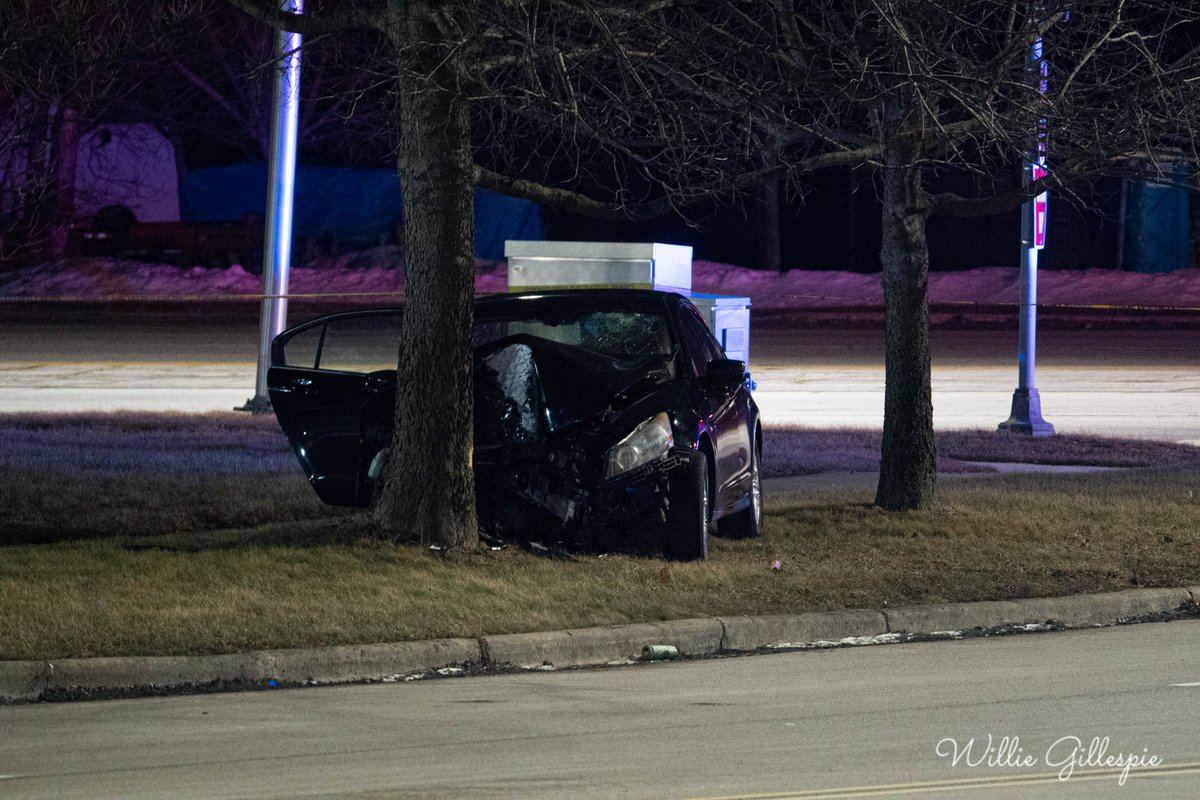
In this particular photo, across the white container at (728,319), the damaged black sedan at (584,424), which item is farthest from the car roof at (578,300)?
the white container at (728,319)

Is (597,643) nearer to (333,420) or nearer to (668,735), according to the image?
(668,735)

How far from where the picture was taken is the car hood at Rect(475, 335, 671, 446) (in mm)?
10031

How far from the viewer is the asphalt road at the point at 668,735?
19.0 feet

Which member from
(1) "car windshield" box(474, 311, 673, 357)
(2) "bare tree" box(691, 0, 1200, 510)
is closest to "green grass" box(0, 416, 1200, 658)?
(2) "bare tree" box(691, 0, 1200, 510)

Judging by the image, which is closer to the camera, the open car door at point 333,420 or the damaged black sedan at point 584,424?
the damaged black sedan at point 584,424

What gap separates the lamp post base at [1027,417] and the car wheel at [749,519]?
7.69 metres

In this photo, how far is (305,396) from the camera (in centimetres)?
1061

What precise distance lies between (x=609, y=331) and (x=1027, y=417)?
864 cm

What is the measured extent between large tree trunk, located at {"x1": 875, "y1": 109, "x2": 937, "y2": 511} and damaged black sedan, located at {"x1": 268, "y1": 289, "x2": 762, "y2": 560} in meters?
1.25

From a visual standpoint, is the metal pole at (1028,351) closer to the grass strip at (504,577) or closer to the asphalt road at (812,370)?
the asphalt road at (812,370)

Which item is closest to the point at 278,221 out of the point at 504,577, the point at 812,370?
the point at 504,577

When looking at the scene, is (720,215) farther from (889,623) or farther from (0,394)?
(889,623)

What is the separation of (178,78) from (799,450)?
2838cm

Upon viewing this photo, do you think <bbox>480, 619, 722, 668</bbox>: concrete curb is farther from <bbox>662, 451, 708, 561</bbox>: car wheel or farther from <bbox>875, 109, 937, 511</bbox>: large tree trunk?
<bbox>875, 109, 937, 511</bbox>: large tree trunk
